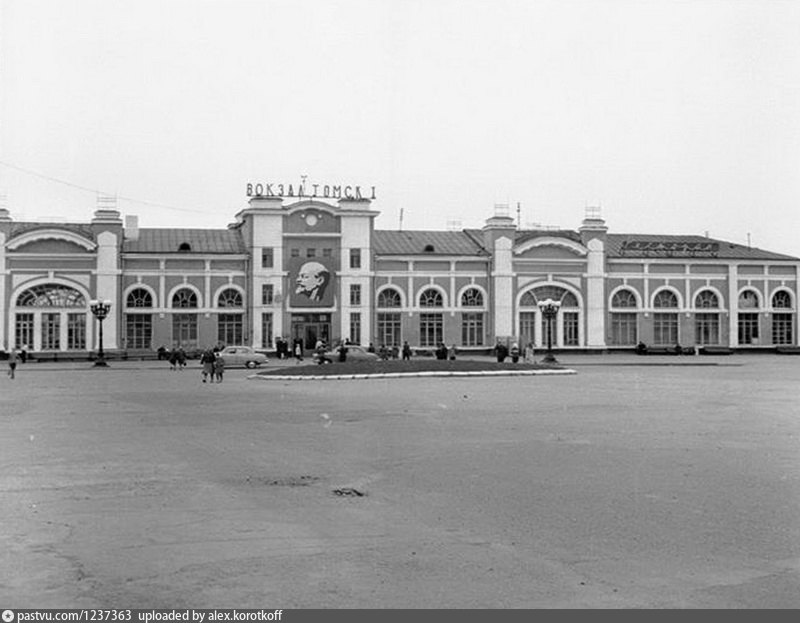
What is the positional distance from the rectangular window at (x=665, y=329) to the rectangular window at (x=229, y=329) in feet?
101

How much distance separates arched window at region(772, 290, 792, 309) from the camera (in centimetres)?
7794

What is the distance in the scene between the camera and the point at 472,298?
73.1 metres

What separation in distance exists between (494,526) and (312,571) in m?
2.40

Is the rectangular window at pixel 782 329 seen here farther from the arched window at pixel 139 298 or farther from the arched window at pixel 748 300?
the arched window at pixel 139 298

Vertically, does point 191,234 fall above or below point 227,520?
above

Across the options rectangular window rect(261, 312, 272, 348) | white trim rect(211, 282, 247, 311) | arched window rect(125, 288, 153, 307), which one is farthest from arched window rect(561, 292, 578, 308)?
arched window rect(125, 288, 153, 307)

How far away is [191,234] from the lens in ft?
241

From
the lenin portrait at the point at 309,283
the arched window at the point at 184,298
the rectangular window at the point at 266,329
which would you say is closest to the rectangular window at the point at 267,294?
the rectangular window at the point at 266,329

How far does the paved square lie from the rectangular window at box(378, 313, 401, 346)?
48683mm

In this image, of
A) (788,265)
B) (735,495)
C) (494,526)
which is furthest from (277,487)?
(788,265)

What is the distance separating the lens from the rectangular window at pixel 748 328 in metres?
77.1

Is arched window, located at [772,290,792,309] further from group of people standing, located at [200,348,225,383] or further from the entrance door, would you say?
group of people standing, located at [200,348,225,383]

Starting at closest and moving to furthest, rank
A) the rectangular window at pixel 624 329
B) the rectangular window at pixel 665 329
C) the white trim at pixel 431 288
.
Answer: the white trim at pixel 431 288 → the rectangular window at pixel 624 329 → the rectangular window at pixel 665 329

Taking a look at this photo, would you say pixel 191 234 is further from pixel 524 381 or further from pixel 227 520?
pixel 227 520
